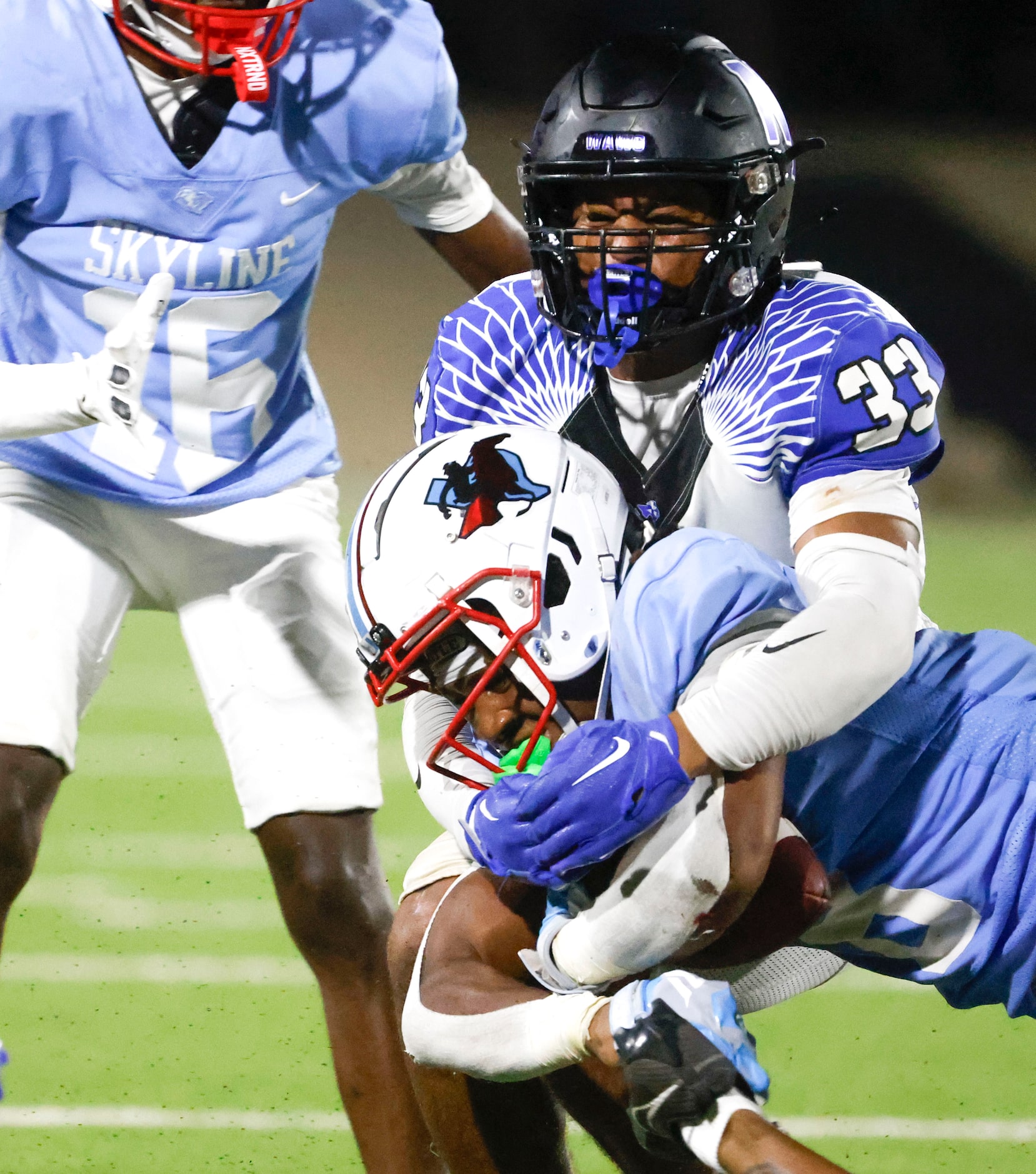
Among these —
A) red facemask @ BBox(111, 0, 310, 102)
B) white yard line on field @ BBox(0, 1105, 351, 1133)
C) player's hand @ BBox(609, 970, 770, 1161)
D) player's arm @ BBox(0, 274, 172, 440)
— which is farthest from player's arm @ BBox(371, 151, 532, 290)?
player's hand @ BBox(609, 970, 770, 1161)

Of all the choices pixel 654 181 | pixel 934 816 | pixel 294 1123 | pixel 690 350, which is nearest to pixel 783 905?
pixel 934 816

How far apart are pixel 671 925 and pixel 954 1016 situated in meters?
1.47

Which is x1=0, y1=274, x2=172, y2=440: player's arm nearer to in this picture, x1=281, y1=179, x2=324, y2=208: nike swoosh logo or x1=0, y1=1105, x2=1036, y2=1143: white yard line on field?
x1=281, y1=179, x2=324, y2=208: nike swoosh logo

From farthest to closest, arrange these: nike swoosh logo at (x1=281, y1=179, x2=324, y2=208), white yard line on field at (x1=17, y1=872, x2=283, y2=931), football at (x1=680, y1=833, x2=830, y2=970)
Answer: white yard line on field at (x1=17, y1=872, x2=283, y2=931) → nike swoosh logo at (x1=281, y1=179, x2=324, y2=208) → football at (x1=680, y1=833, x2=830, y2=970)

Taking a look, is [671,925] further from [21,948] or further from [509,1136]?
[21,948]

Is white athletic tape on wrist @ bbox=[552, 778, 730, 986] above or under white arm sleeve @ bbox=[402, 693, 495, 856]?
above

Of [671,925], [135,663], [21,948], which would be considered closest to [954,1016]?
[671,925]

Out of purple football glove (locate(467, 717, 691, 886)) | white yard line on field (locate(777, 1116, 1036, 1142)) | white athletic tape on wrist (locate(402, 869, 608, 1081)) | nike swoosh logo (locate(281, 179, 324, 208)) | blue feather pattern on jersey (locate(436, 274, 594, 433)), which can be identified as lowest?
white yard line on field (locate(777, 1116, 1036, 1142))

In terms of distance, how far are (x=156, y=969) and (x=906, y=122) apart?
502 cm

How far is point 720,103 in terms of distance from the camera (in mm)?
1834

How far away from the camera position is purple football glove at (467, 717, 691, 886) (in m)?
1.39

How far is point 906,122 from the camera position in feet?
21.6

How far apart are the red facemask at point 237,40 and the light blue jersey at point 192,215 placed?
41mm

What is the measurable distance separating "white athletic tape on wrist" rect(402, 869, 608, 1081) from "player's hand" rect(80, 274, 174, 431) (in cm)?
94
